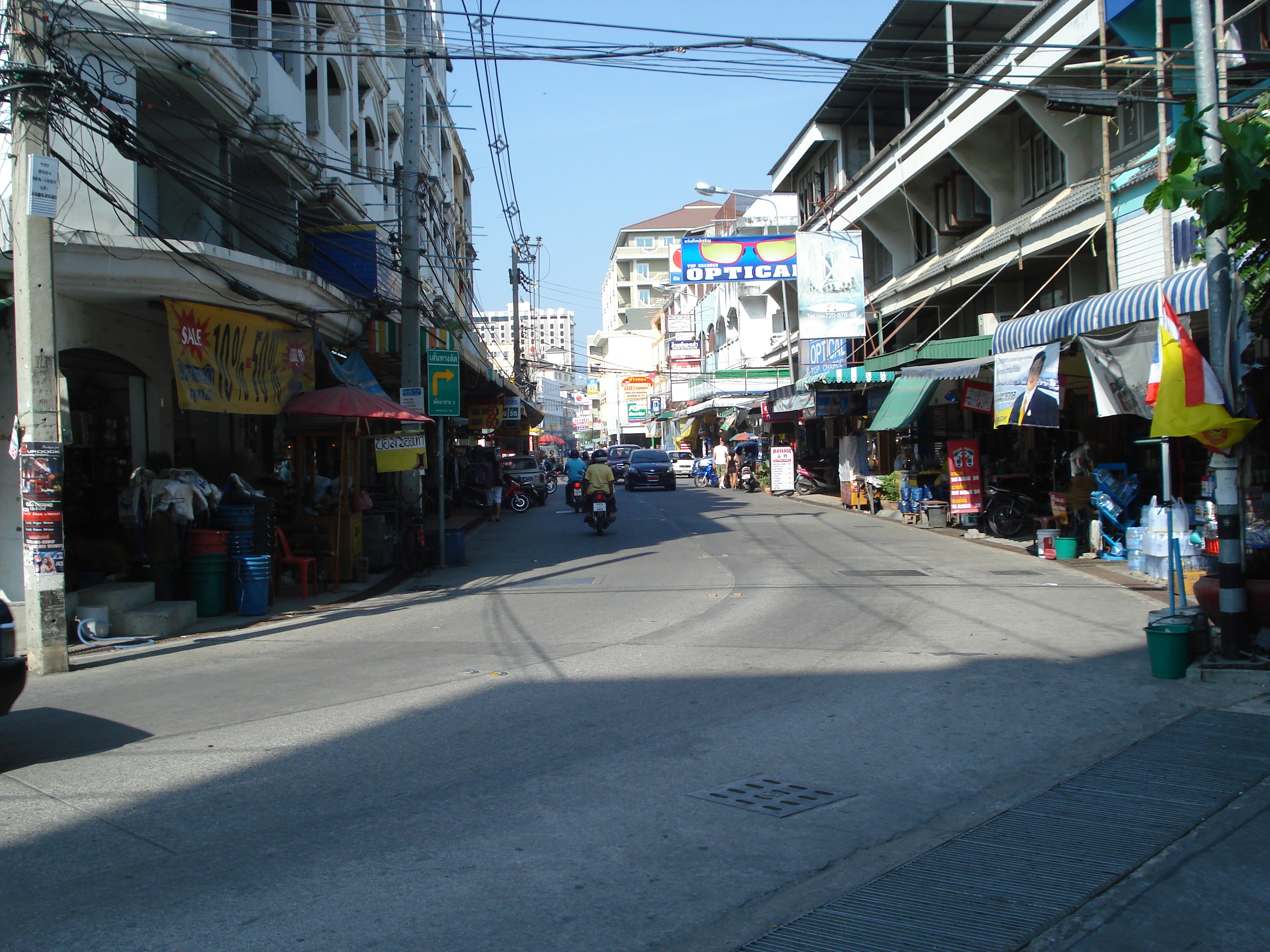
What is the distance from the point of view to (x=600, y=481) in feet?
70.8

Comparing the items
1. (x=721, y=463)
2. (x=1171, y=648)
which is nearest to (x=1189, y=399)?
Result: (x=1171, y=648)

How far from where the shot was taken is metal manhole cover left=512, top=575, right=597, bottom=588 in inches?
572

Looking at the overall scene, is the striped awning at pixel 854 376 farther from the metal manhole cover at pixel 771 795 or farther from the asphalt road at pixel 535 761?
the metal manhole cover at pixel 771 795

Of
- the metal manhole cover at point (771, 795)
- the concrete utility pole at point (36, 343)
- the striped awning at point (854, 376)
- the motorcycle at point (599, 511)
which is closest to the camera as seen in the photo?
the metal manhole cover at point (771, 795)

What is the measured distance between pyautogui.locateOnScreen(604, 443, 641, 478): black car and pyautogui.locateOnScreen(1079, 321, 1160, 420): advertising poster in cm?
3134

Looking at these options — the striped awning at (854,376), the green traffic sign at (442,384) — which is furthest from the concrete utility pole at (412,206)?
the striped awning at (854,376)

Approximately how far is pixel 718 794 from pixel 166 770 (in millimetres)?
3379

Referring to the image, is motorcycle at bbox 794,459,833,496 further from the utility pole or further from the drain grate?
the drain grate

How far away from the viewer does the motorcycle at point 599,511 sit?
21516 millimetres

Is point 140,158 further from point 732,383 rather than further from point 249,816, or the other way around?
point 732,383

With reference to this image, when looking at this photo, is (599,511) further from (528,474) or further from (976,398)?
(528,474)

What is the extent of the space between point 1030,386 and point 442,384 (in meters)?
9.55

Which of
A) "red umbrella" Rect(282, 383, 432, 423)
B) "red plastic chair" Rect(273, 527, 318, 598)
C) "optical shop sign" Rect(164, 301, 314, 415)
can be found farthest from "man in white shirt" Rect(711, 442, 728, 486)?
"red plastic chair" Rect(273, 527, 318, 598)

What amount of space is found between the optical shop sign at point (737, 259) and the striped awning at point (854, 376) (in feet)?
12.1
